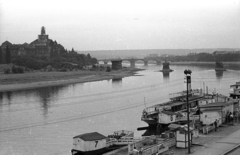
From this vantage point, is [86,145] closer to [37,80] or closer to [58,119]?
[58,119]

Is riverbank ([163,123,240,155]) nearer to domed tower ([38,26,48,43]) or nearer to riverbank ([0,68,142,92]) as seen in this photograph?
riverbank ([0,68,142,92])

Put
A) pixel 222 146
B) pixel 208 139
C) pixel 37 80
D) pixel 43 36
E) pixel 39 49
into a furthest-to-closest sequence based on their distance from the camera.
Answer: pixel 43 36 → pixel 39 49 → pixel 37 80 → pixel 208 139 → pixel 222 146

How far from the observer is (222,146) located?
1063cm

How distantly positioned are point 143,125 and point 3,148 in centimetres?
685

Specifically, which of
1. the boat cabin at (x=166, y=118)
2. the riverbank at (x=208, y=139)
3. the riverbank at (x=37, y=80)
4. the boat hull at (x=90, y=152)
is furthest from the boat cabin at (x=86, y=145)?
the riverbank at (x=37, y=80)

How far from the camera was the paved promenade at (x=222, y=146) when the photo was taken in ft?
32.9

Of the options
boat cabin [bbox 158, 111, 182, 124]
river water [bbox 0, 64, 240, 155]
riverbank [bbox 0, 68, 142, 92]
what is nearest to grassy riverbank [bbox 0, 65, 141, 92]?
riverbank [bbox 0, 68, 142, 92]

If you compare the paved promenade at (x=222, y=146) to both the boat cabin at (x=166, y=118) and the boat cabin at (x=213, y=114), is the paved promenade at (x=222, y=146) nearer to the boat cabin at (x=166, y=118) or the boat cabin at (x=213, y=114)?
the boat cabin at (x=213, y=114)

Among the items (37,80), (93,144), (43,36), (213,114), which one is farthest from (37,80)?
(93,144)

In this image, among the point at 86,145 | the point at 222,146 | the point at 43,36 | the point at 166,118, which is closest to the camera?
the point at 222,146

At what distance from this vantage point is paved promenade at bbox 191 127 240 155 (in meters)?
10.0

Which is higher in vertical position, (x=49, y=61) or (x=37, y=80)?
(x=49, y=61)

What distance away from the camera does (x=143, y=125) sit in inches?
689

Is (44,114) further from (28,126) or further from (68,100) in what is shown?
(68,100)
